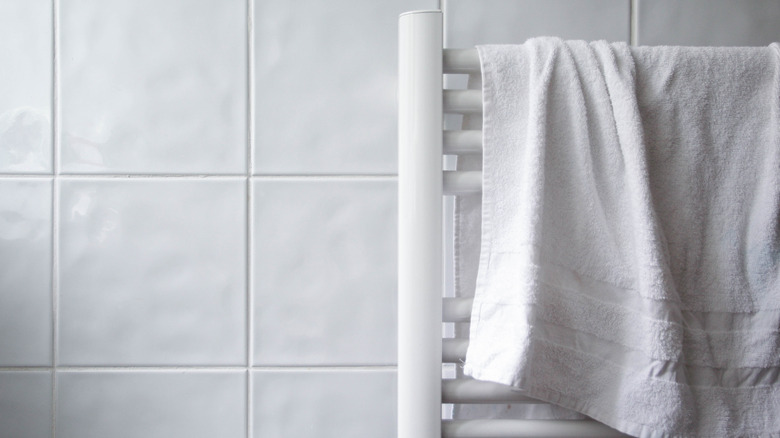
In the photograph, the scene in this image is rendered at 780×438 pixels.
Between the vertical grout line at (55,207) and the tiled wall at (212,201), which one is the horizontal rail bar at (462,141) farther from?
the vertical grout line at (55,207)

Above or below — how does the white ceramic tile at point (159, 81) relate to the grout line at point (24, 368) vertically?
above

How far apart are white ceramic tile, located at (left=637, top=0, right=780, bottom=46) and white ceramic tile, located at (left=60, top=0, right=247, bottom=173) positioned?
449mm

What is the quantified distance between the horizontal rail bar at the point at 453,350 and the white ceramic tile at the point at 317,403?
12cm

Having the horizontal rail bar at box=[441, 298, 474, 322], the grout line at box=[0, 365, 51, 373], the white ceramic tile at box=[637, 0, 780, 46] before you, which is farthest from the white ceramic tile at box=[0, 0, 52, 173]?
the white ceramic tile at box=[637, 0, 780, 46]

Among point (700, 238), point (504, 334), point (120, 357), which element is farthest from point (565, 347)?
point (120, 357)

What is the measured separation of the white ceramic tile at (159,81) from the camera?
23.9 inches

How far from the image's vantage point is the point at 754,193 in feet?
1.63

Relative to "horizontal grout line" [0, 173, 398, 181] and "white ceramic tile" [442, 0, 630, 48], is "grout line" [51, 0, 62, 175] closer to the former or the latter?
"horizontal grout line" [0, 173, 398, 181]

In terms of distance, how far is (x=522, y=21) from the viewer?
607 millimetres

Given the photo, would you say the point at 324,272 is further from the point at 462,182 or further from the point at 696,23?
the point at 696,23

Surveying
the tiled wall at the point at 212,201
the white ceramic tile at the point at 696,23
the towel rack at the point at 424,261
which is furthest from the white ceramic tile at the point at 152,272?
the white ceramic tile at the point at 696,23

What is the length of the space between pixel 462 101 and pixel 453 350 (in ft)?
0.76

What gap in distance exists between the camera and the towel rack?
0.49 m

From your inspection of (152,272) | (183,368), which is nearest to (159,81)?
(152,272)
